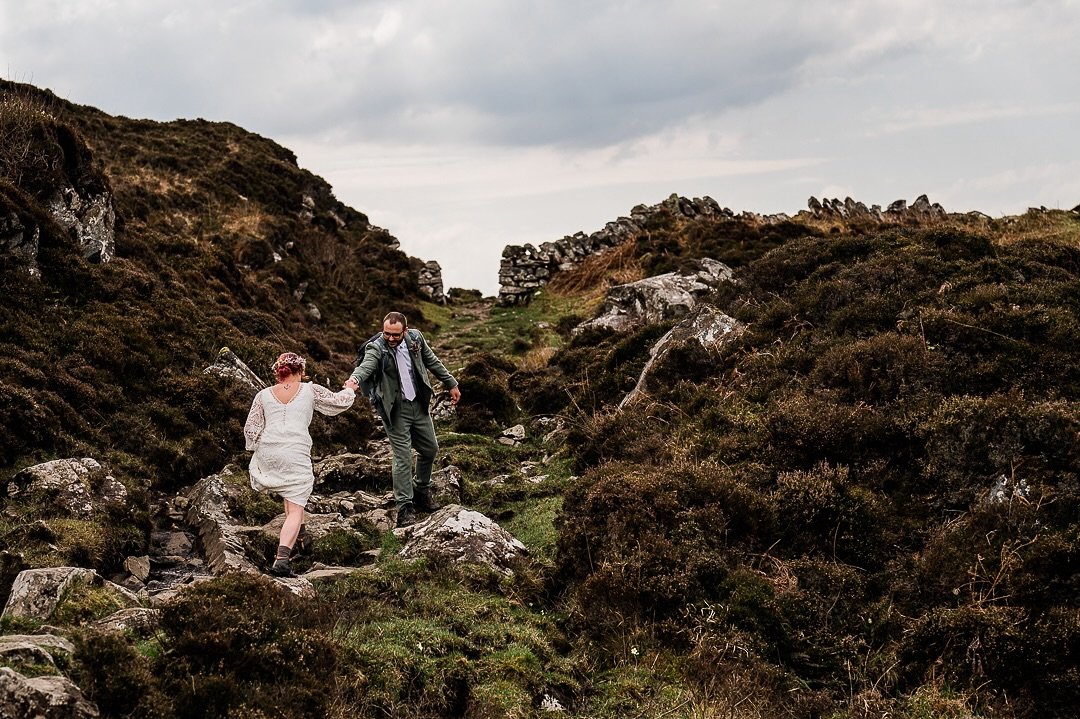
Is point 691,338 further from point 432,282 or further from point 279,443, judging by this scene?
point 432,282

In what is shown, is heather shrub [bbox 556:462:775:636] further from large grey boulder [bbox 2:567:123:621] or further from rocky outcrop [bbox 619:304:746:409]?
rocky outcrop [bbox 619:304:746:409]

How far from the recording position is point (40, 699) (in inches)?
165

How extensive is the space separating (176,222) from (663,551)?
22875 millimetres

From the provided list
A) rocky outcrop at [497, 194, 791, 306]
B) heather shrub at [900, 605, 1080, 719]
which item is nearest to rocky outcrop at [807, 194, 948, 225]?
rocky outcrop at [497, 194, 791, 306]

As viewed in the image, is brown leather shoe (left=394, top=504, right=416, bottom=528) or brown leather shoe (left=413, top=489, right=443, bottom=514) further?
brown leather shoe (left=413, top=489, right=443, bottom=514)

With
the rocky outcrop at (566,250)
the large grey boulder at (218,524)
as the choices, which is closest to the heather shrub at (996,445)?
the large grey boulder at (218,524)

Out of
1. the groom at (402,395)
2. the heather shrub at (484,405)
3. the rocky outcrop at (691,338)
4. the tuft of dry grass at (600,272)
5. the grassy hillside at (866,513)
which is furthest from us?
the tuft of dry grass at (600,272)

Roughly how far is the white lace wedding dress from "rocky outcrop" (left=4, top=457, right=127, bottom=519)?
96.1 inches

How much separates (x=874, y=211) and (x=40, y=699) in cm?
3536

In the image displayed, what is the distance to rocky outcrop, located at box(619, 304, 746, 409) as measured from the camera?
14359 millimetres

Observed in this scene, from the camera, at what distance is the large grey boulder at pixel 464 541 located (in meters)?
8.74

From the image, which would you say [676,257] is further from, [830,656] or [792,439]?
[830,656]

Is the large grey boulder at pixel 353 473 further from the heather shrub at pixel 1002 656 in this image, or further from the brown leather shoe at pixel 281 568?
the heather shrub at pixel 1002 656

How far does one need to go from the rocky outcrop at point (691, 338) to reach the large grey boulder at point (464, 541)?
536cm
